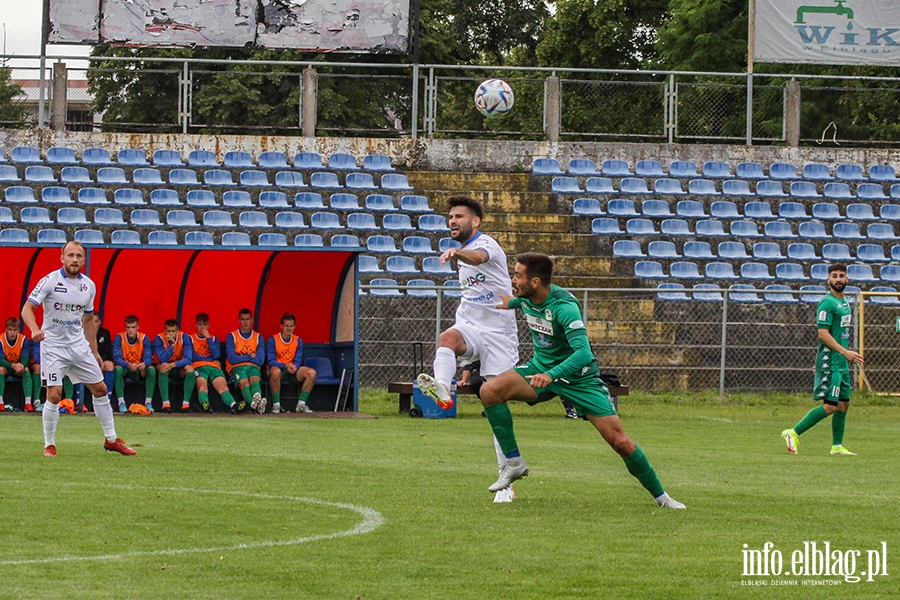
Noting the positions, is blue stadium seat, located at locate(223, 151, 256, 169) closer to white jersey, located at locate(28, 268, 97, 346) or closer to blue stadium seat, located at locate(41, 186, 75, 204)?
blue stadium seat, located at locate(41, 186, 75, 204)

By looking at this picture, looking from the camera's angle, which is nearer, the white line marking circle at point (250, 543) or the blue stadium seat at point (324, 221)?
the white line marking circle at point (250, 543)

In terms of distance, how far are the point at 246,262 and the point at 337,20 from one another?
962cm

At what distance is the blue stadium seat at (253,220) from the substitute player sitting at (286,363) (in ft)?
18.0

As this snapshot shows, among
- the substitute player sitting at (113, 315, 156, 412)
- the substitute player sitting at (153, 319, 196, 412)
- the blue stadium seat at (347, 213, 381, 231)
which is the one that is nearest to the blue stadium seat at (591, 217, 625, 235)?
the blue stadium seat at (347, 213, 381, 231)

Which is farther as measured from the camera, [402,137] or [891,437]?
[402,137]

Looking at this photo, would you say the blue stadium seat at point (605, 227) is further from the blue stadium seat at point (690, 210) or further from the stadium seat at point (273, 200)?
the stadium seat at point (273, 200)

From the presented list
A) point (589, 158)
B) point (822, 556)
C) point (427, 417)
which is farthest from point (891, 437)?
point (589, 158)

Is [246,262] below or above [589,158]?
below

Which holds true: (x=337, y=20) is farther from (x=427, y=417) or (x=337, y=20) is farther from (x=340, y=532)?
(x=340, y=532)

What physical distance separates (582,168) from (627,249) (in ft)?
10.1

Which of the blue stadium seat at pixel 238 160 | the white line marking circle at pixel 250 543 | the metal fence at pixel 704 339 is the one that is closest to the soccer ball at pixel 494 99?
the blue stadium seat at pixel 238 160

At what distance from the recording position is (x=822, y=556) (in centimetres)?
669

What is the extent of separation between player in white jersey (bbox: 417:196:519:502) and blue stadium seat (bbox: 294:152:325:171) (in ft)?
55.8

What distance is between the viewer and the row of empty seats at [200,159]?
26.3m
